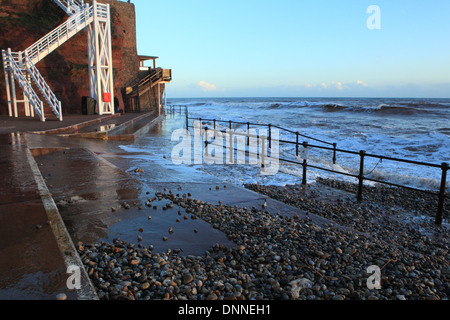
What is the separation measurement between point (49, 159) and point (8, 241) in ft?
15.1

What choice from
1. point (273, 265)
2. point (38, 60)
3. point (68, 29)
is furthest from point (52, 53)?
point (273, 265)

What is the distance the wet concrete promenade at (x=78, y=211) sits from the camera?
2.45 m

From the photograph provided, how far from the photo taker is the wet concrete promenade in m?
2.45

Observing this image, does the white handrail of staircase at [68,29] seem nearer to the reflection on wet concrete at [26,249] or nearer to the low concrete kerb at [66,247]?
the reflection on wet concrete at [26,249]

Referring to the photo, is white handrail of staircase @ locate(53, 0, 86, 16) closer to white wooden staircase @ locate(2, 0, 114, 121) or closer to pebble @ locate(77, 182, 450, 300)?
white wooden staircase @ locate(2, 0, 114, 121)

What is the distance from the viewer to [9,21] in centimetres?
2119

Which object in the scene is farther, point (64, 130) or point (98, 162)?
point (64, 130)

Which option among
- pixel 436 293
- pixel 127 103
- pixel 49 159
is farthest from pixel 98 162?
pixel 127 103

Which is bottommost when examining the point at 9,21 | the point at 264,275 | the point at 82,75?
the point at 264,275

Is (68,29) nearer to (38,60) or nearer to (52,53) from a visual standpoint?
(38,60)

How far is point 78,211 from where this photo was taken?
13.9ft

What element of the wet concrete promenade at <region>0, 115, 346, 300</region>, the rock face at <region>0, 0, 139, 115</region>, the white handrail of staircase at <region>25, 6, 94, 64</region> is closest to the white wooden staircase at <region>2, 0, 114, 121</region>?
the white handrail of staircase at <region>25, 6, 94, 64</region>
